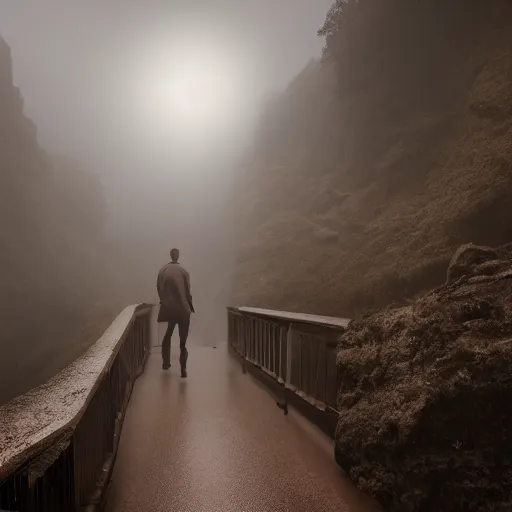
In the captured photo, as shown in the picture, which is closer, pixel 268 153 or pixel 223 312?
pixel 223 312

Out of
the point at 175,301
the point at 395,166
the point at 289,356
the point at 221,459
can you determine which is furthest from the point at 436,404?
the point at 395,166

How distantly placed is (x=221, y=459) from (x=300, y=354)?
1.47 meters

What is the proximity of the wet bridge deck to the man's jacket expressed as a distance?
1.51 m

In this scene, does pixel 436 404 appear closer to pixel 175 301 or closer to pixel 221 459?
pixel 221 459

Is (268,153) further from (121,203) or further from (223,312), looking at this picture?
(121,203)

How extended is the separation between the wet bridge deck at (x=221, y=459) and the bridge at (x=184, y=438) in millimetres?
11

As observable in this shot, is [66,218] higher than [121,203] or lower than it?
lower

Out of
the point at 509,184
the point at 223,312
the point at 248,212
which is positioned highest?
the point at 248,212

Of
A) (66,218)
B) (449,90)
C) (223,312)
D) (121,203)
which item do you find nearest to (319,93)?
(449,90)

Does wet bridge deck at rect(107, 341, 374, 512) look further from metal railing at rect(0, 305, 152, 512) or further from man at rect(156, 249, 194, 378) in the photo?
man at rect(156, 249, 194, 378)

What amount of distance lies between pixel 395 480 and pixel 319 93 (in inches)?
1536

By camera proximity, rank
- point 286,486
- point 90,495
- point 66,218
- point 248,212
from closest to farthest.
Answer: point 90,495
point 286,486
point 248,212
point 66,218

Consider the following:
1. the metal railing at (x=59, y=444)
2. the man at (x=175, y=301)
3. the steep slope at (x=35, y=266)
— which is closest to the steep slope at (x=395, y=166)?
the man at (x=175, y=301)

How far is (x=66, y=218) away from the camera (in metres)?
55.7
